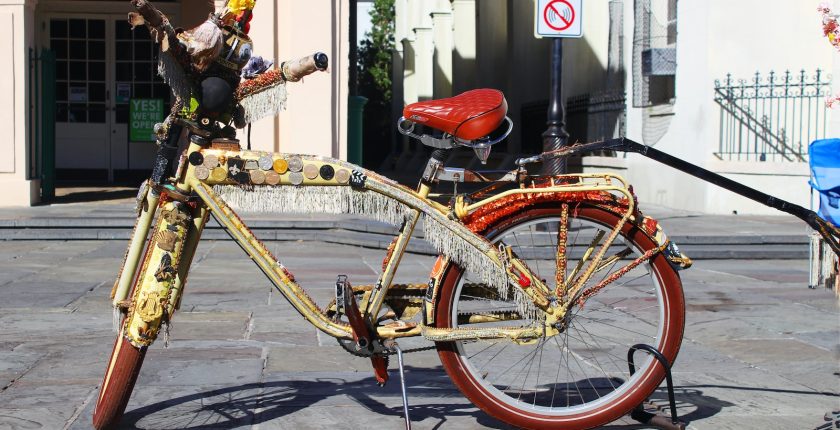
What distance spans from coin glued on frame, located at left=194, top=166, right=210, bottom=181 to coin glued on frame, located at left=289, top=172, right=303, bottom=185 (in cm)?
29

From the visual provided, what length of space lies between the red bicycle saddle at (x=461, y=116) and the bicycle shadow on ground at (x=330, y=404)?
113 centimetres

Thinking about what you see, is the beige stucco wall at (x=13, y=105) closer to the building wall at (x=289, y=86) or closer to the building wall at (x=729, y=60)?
the building wall at (x=289, y=86)

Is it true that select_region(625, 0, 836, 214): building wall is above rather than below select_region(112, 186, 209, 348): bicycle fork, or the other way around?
above

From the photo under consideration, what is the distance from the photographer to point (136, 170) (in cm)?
1967

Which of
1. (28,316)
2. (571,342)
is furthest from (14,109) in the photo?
(571,342)

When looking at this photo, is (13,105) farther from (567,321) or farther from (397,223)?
(567,321)

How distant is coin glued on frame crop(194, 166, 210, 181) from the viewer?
12.7ft

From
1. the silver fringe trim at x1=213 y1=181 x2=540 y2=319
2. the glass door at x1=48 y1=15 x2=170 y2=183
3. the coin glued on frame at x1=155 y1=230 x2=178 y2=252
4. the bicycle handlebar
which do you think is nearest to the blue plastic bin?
the bicycle handlebar

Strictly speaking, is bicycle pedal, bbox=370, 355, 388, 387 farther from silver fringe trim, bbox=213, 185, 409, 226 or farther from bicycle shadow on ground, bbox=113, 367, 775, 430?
silver fringe trim, bbox=213, 185, 409, 226

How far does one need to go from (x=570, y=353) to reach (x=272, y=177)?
206 cm

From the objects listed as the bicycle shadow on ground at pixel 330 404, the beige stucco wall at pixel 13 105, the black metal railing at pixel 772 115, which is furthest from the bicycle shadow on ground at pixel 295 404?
the black metal railing at pixel 772 115

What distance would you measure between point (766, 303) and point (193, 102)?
501 centimetres

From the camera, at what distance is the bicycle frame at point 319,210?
3.85 m

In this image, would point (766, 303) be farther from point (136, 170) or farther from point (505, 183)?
point (136, 170)
